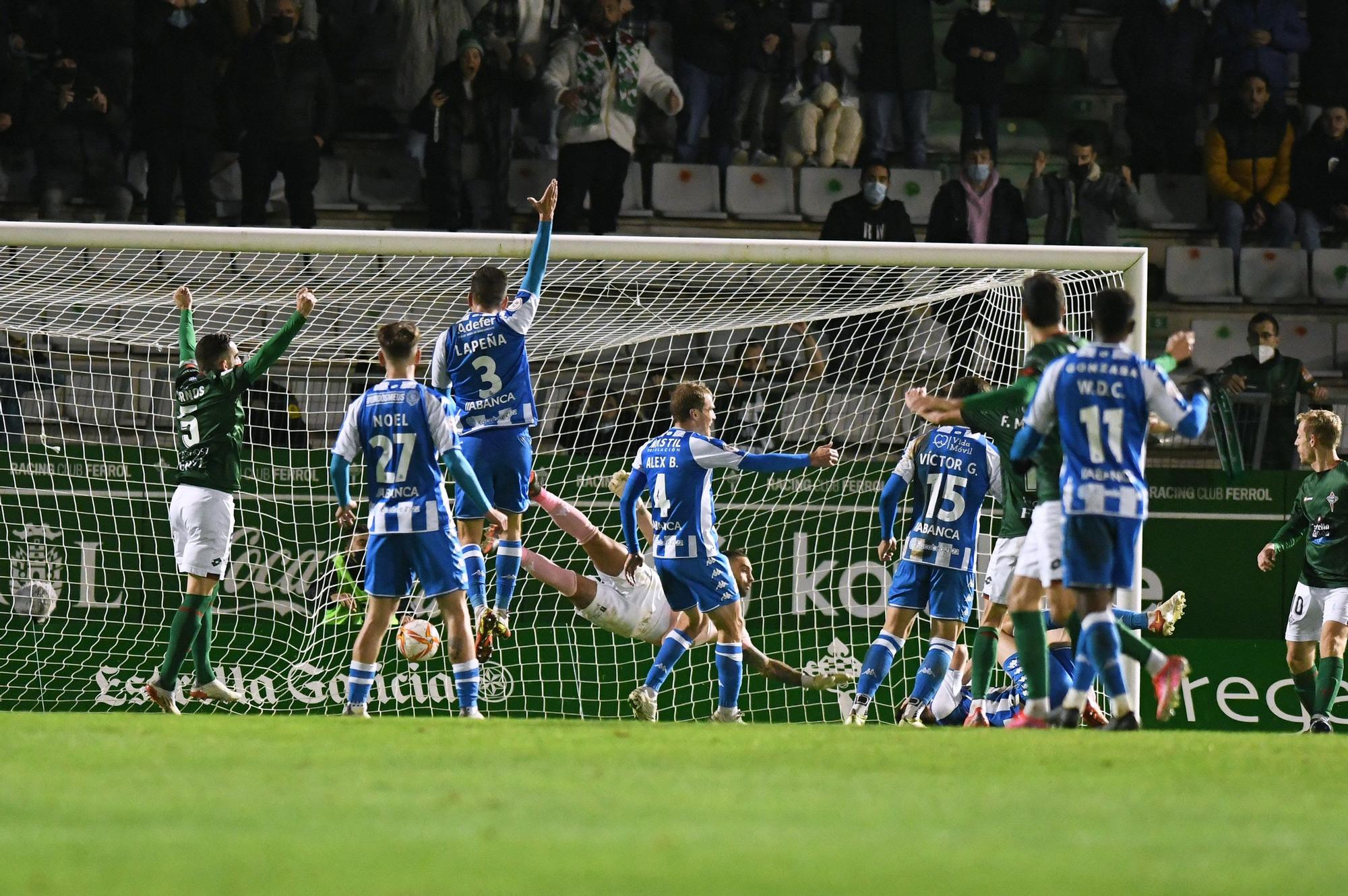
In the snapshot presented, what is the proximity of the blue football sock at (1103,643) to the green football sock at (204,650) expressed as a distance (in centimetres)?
538

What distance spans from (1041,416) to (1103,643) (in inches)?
39.9

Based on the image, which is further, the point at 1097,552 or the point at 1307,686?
the point at 1307,686

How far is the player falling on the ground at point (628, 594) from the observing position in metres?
11.6

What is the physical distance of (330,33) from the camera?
17281mm

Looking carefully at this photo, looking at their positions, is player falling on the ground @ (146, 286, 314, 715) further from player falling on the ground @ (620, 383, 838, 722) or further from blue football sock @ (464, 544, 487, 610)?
player falling on the ground @ (620, 383, 838, 722)

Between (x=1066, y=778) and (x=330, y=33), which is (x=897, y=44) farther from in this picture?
(x=1066, y=778)

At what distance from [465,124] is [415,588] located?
4.94 metres

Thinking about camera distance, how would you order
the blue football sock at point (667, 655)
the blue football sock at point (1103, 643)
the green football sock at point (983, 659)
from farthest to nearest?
the blue football sock at point (667, 655), the green football sock at point (983, 659), the blue football sock at point (1103, 643)

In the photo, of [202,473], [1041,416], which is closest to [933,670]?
[1041,416]

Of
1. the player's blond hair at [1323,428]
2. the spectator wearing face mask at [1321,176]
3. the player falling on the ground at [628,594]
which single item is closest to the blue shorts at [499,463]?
the player falling on the ground at [628,594]

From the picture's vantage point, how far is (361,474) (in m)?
12.7

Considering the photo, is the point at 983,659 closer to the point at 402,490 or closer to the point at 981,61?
the point at 402,490

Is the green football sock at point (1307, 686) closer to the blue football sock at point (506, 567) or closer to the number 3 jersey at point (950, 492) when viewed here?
the number 3 jersey at point (950, 492)

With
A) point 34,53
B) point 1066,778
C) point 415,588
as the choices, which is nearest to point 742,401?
point 415,588
